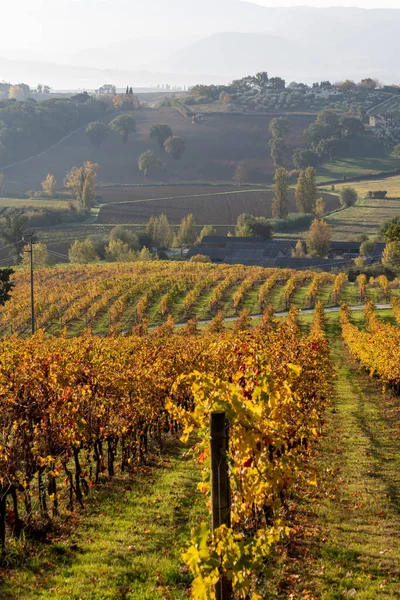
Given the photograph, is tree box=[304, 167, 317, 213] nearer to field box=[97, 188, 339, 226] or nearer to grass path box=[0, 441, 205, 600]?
field box=[97, 188, 339, 226]

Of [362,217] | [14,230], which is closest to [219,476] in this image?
[14,230]

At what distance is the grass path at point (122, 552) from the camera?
38.9 ft

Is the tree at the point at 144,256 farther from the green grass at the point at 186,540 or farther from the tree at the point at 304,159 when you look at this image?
the tree at the point at 304,159

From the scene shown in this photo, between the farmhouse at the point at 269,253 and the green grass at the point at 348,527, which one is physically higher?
the green grass at the point at 348,527

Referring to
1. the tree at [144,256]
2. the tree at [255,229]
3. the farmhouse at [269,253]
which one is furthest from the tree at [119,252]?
the tree at [255,229]

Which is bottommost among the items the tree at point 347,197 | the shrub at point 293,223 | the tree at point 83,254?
the tree at point 83,254

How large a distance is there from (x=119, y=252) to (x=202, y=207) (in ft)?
200

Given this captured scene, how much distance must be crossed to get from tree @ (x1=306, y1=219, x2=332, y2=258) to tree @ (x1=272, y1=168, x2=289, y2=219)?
3224 centimetres

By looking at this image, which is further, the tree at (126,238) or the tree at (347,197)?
the tree at (347,197)

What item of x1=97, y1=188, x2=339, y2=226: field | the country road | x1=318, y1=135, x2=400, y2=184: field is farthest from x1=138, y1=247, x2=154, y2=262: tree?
x1=318, y1=135, x2=400, y2=184: field

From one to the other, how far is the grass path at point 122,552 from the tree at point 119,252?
8210 centimetres

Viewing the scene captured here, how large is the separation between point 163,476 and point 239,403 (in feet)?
33.1

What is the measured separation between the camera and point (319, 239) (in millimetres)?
105062

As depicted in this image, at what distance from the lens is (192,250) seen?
346ft
